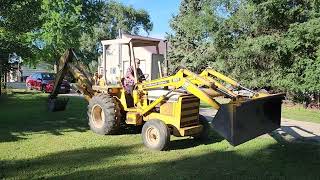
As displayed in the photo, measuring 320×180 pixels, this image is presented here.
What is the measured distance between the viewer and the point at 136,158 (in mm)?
10023

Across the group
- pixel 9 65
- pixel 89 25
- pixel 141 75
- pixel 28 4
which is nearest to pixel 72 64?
pixel 141 75

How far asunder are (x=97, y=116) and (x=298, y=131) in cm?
592

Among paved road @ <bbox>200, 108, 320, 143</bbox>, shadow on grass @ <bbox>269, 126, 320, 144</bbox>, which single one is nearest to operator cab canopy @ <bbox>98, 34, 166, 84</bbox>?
shadow on grass @ <bbox>269, 126, 320, 144</bbox>

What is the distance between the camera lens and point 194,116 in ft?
37.8

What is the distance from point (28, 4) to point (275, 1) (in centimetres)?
1248

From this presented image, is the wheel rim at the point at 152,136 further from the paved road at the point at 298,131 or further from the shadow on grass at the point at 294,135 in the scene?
the paved road at the point at 298,131

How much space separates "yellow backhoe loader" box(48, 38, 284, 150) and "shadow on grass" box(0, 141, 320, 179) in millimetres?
575

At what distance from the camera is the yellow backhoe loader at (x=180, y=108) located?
31.6ft

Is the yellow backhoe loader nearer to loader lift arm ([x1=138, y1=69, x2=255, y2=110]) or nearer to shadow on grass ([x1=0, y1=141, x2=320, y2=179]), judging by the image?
loader lift arm ([x1=138, y1=69, x2=255, y2=110])

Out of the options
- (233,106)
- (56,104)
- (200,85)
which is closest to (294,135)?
(200,85)

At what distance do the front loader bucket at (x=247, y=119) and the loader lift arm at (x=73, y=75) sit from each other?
5.91 m

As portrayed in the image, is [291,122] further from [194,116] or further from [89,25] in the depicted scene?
[89,25]

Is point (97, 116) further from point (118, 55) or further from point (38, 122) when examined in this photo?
point (38, 122)

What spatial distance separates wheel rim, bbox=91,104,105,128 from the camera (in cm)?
1312
